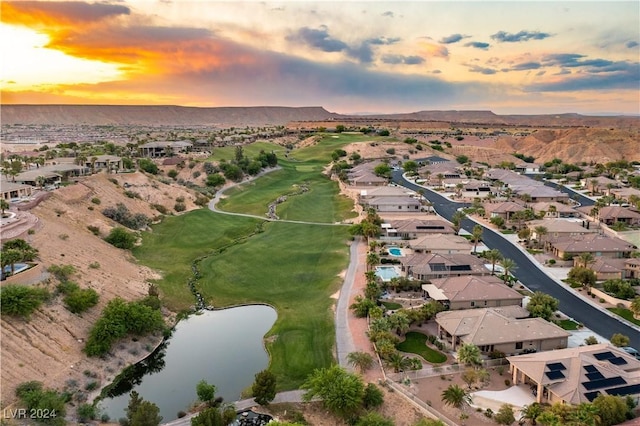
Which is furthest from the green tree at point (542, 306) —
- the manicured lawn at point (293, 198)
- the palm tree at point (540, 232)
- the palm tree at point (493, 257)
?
the manicured lawn at point (293, 198)

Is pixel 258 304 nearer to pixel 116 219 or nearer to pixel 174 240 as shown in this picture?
pixel 174 240

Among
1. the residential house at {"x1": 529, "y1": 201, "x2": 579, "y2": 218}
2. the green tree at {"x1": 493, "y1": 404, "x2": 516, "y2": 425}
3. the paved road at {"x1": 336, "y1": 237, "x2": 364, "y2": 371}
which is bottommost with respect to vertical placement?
the paved road at {"x1": 336, "y1": 237, "x2": 364, "y2": 371}

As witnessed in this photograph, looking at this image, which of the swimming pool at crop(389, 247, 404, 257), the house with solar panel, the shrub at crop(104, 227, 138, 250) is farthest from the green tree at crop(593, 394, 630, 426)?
the shrub at crop(104, 227, 138, 250)

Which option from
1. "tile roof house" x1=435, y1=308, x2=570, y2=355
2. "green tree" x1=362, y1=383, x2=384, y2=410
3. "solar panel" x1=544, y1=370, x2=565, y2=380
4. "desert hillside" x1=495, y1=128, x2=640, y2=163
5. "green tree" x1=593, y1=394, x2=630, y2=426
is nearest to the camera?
"green tree" x1=593, y1=394, x2=630, y2=426

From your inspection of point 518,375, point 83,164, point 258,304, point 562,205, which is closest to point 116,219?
point 83,164

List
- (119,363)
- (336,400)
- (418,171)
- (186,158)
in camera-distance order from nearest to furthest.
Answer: (336,400), (119,363), (186,158), (418,171)

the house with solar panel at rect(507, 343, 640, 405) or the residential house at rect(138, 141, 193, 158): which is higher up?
the residential house at rect(138, 141, 193, 158)

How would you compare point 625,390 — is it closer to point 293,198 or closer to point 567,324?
point 567,324

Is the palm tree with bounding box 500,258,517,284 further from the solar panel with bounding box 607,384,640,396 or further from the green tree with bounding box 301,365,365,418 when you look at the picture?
the green tree with bounding box 301,365,365,418
